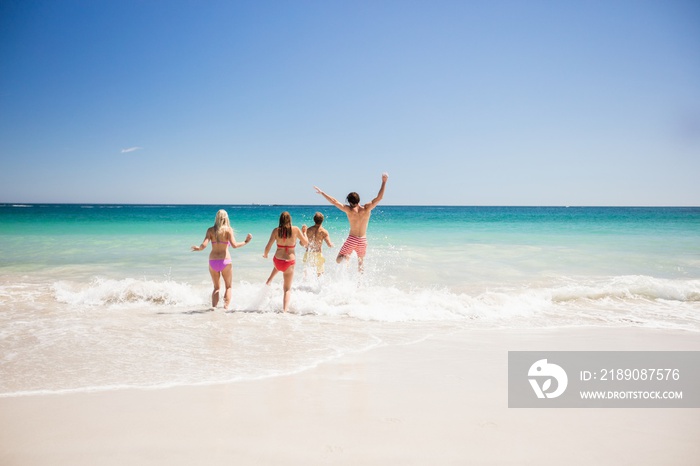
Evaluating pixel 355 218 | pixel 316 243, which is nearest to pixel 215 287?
pixel 316 243

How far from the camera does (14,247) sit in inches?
612

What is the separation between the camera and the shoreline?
2471 mm

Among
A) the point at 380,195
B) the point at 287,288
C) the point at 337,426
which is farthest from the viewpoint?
the point at 380,195

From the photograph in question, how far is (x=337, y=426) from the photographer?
2.81m

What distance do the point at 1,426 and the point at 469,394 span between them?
3.58 meters

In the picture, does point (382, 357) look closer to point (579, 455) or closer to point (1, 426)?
point (579, 455)

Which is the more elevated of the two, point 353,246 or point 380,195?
point 380,195

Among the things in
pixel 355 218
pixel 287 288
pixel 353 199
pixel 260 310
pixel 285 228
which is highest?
pixel 353 199

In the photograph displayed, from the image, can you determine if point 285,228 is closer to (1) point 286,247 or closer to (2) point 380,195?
(1) point 286,247

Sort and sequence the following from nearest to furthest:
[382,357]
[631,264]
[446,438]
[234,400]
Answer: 1. [446,438]
2. [234,400]
3. [382,357]
4. [631,264]

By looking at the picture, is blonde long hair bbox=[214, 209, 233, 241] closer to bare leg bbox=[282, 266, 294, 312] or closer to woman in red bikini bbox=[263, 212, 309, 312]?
woman in red bikini bbox=[263, 212, 309, 312]

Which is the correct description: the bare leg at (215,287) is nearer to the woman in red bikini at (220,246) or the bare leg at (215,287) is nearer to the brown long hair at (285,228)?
the woman in red bikini at (220,246)

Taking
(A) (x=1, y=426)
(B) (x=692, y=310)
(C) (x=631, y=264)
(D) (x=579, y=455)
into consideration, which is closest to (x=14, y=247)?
(A) (x=1, y=426)

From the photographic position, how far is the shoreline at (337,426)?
2.47m
